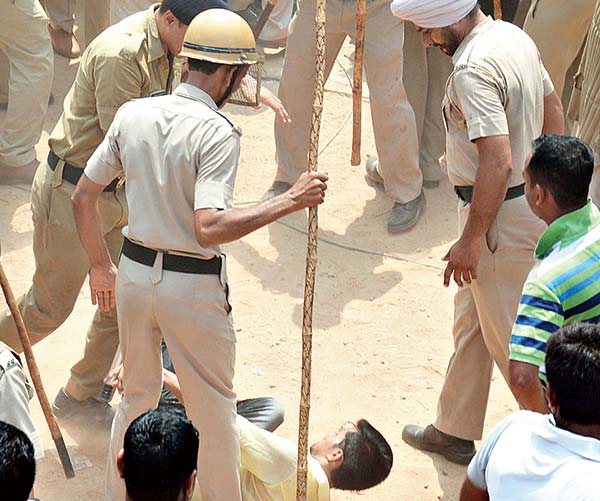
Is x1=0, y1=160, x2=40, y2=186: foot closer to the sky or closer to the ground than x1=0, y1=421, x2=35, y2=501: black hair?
closer to the ground

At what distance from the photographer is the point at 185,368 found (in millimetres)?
4605

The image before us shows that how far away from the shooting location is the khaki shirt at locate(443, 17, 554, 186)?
15.9ft

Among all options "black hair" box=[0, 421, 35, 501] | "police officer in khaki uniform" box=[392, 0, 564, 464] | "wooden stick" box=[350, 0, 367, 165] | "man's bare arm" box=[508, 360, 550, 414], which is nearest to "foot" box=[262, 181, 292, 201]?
"wooden stick" box=[350, 0, 367, 165]

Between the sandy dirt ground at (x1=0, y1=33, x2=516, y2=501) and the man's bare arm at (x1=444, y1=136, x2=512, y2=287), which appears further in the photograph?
the sandy dirt ground at (x1=0, y1=33, x2=516, y2=501)

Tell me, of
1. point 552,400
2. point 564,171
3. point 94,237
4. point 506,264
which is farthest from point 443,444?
point 552,400

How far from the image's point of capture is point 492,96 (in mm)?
4855

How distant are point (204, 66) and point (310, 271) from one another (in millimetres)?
934

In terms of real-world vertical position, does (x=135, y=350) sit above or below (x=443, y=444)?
above

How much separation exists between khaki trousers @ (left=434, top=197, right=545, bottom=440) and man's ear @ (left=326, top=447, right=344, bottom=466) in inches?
32.8

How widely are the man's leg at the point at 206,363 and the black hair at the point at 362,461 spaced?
1.73 ft

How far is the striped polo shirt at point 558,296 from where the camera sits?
12.7 feet

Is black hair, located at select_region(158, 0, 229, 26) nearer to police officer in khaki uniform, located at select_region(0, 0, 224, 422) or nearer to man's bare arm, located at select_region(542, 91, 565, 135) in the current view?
police officer in khaki uniform, located at select_region(0, 0, 224, 422)

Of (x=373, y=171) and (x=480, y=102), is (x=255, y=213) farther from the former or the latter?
(x=373, y=171)

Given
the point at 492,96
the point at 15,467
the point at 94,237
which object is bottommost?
the point at 94,237
